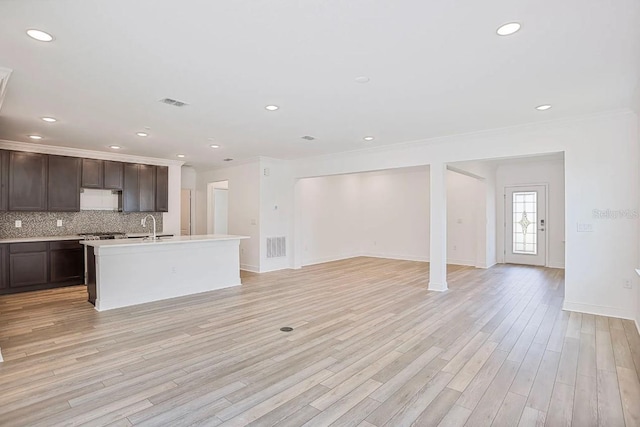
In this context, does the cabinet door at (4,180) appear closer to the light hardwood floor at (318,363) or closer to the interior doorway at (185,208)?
the light hardwood floor at (318,363)

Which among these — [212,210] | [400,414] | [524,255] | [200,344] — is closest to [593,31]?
[400,414]

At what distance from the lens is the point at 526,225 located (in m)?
8.70

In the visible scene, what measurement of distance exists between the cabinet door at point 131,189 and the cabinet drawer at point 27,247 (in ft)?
5.09

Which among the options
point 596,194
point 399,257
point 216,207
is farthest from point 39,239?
point 596,194

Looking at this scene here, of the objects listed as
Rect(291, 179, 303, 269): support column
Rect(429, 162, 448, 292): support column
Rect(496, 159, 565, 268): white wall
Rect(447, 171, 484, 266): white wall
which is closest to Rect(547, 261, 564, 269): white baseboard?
Rect(496, 159, 565, 268): white wall

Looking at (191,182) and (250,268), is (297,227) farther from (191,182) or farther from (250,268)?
(191,182)

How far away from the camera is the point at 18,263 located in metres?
5.68

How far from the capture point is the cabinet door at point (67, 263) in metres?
6.04

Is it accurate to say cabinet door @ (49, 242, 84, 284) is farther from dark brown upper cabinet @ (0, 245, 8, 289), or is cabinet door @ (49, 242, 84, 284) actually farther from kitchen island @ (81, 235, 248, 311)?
kitchen island @ (81, 235, 248, 311)

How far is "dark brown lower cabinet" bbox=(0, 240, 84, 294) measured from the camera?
559cm

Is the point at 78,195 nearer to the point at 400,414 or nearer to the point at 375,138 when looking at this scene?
the point at 375,138

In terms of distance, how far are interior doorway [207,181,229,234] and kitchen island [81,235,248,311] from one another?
3.53 metres

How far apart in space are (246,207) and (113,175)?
2738 millimetres

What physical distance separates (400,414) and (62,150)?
7.13m
